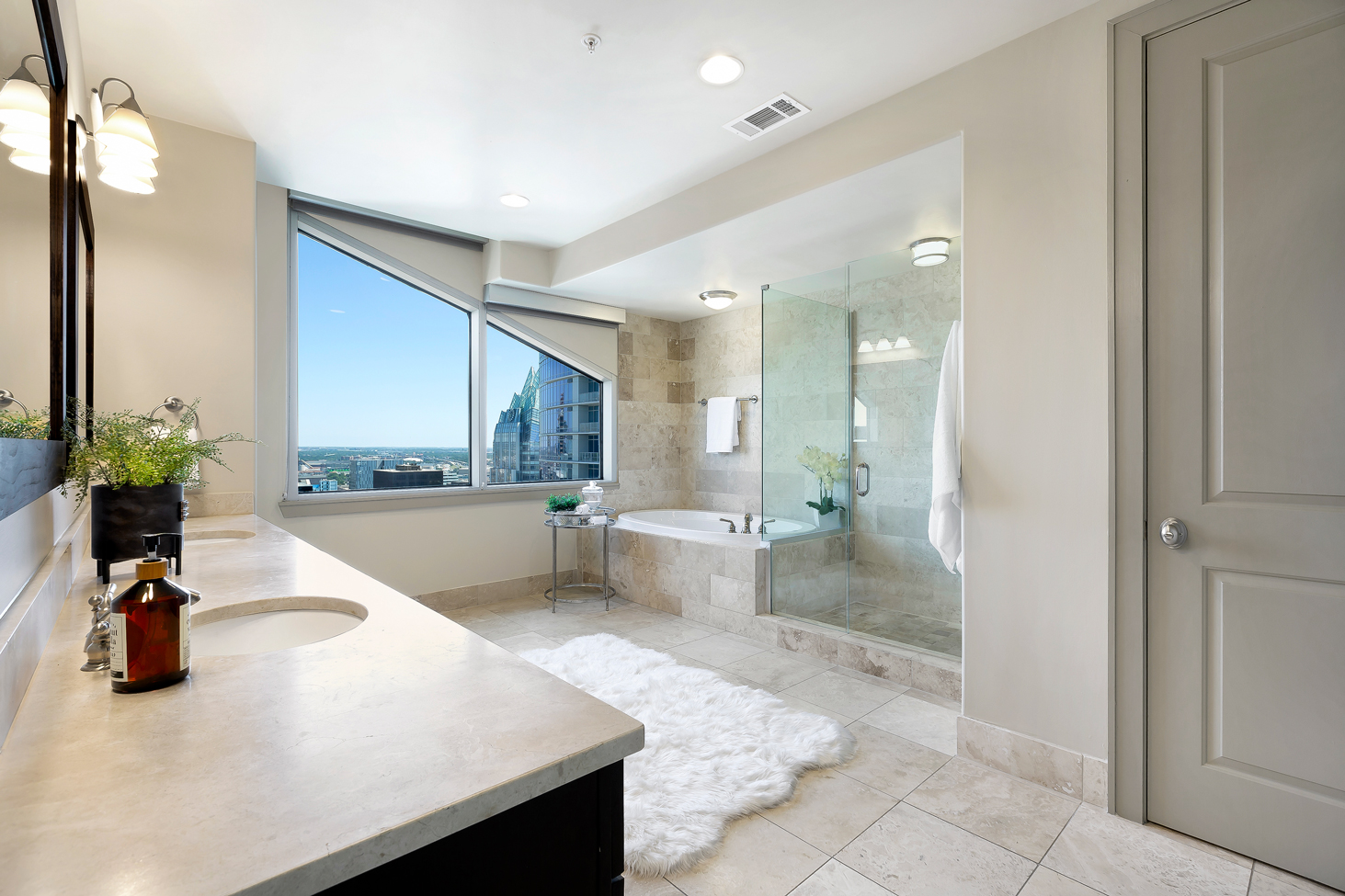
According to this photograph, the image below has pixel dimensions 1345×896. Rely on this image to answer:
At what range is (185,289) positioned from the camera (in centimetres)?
267

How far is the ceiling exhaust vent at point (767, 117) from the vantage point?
A: 251cm

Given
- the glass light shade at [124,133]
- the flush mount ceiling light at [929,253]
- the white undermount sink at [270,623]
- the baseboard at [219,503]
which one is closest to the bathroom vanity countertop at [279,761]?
the white undermount sink at [270,623]

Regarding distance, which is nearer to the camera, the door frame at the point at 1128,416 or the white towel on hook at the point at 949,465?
the door frame at the point at 1128,416

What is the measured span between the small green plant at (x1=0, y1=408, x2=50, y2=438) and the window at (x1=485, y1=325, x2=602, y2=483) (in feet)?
11.0

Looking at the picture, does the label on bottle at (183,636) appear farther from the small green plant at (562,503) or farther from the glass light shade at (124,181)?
the small green plant at (562,503)

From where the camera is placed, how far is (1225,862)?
5.37 feet

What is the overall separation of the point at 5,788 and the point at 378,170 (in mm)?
3245

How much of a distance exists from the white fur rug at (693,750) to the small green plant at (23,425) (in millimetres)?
1379

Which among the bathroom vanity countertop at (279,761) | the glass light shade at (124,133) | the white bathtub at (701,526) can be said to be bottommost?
the white bathtub at (701,526)

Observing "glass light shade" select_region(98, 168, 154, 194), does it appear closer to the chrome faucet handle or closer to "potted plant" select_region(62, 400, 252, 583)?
"potted plant" select_region(62, 400, 252, 583)

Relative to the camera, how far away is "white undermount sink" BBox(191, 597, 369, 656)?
120cm

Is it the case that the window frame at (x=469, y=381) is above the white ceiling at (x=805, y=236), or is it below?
below

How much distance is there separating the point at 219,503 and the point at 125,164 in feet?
4.78

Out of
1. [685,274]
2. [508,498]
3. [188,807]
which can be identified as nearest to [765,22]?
[685,274]
